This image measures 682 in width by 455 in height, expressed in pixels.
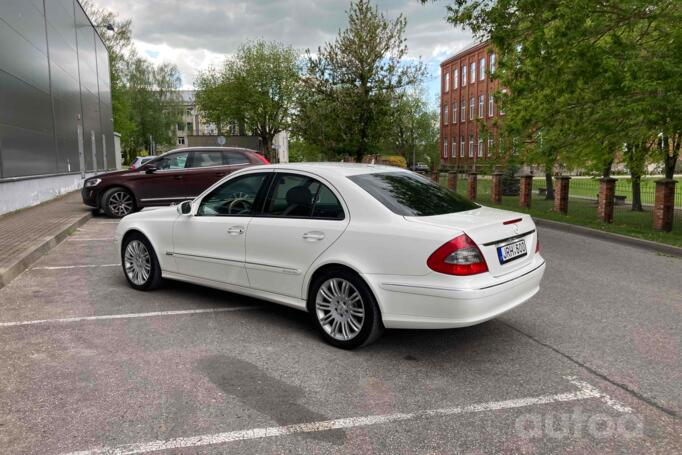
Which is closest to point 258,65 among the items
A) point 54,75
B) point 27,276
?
point 54,75

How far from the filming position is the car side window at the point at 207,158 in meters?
14.5

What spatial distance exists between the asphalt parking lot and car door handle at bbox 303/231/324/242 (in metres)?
0.90

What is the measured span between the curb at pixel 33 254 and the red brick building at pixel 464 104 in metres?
51.3

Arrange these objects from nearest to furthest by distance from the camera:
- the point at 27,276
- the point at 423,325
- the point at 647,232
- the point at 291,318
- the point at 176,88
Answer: the point at 423,325, the point at 291,318, the point at 27,276, the point at 647,232, the point at 176,88

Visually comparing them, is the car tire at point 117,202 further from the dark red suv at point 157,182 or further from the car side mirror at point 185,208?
the car side mirror at point 185,208

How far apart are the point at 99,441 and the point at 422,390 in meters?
2.02

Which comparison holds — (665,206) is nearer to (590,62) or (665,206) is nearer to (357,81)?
(590,62)

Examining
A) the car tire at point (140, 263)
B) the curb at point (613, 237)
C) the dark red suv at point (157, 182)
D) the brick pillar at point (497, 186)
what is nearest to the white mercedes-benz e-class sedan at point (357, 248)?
the car tire at point (140, 263)

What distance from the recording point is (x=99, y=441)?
3.02 metres

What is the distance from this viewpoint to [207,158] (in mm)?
14586

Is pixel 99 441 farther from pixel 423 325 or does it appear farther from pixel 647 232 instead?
pixel 647 232

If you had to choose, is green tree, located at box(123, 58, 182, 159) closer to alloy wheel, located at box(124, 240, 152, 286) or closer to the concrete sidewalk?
the concrete sidewalk

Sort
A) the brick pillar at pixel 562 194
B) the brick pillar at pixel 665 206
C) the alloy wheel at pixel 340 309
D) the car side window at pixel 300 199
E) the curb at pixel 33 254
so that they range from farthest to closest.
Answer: the brick pillar at pixel 562 194 → the brick pillar at pixel 665 206 → the curb at pixel 33 254 → the car side window at pixel 300 199 → the alloy wheel at pixel 340 309

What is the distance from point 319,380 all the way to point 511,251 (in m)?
1.83
